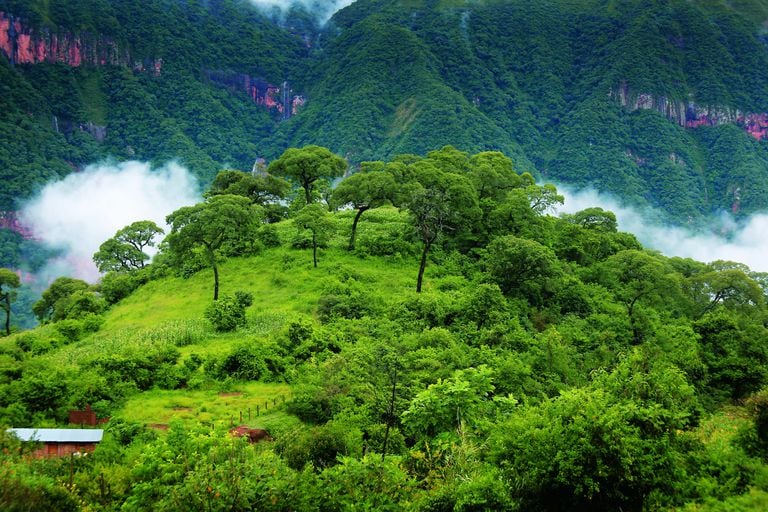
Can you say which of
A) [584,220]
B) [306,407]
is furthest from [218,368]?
[584,220]

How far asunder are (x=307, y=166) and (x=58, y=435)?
39098 millimetres

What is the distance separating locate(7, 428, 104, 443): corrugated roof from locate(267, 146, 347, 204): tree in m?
37.9

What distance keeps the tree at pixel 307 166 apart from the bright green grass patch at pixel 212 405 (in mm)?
30767

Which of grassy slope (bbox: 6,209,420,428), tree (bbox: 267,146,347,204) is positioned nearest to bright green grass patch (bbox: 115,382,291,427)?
grassy slope (bbox: 6,209,420,428)

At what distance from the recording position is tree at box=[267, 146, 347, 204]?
52.3 metres

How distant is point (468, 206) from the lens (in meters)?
42.3

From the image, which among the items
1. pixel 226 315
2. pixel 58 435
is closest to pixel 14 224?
pixel 226 315

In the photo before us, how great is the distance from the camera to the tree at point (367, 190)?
41.8 metres

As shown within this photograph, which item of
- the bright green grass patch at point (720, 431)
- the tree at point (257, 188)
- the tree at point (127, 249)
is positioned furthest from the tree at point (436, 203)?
the tree at point (127, 249)

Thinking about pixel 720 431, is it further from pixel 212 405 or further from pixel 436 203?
pixel 436 203

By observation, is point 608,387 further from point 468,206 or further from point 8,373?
point 468,206

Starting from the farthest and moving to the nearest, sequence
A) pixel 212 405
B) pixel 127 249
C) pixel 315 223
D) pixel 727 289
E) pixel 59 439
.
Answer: pixel 127 249
pixel 315 223
pixel 727 289
pixel 212 405
pixel 59 439

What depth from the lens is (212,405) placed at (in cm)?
2286

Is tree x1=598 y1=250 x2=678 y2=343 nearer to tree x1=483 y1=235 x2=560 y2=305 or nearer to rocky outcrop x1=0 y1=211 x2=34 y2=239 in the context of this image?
tree x1=483 y1=235 x2=560 y2=305
